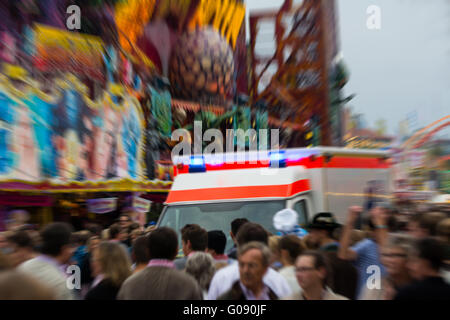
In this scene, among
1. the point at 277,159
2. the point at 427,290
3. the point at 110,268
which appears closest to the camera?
the point at 427,290

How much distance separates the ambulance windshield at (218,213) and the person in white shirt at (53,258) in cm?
246

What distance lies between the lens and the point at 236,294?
3.62m

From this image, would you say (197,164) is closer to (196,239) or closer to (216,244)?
(216,244)

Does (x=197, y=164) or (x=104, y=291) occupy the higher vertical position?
(x=197, y=164)

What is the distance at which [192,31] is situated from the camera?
1936 centimetres

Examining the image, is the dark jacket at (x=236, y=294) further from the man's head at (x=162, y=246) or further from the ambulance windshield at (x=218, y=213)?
the ambulance windshield at (x=218, y=213)

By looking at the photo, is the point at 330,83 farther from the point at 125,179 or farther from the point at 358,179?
the point at 125,179

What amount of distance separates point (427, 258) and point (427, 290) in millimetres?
253

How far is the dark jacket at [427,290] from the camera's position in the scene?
11.1 ft

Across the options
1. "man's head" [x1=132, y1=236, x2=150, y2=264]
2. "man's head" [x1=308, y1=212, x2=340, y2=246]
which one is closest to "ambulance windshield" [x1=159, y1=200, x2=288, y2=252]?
"man's head" [x1=308, y1=212, x2=340, y2=246]

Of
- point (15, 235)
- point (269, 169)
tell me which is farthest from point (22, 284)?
point (269, 169)

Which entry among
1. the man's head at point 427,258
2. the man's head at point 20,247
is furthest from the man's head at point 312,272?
the man's head at point 20,247

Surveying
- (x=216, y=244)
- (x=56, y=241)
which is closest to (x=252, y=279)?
(x=216, y=244)

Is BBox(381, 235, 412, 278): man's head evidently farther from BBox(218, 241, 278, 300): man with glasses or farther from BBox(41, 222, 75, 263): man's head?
BBox(41, 222, 75, 263): man's head
